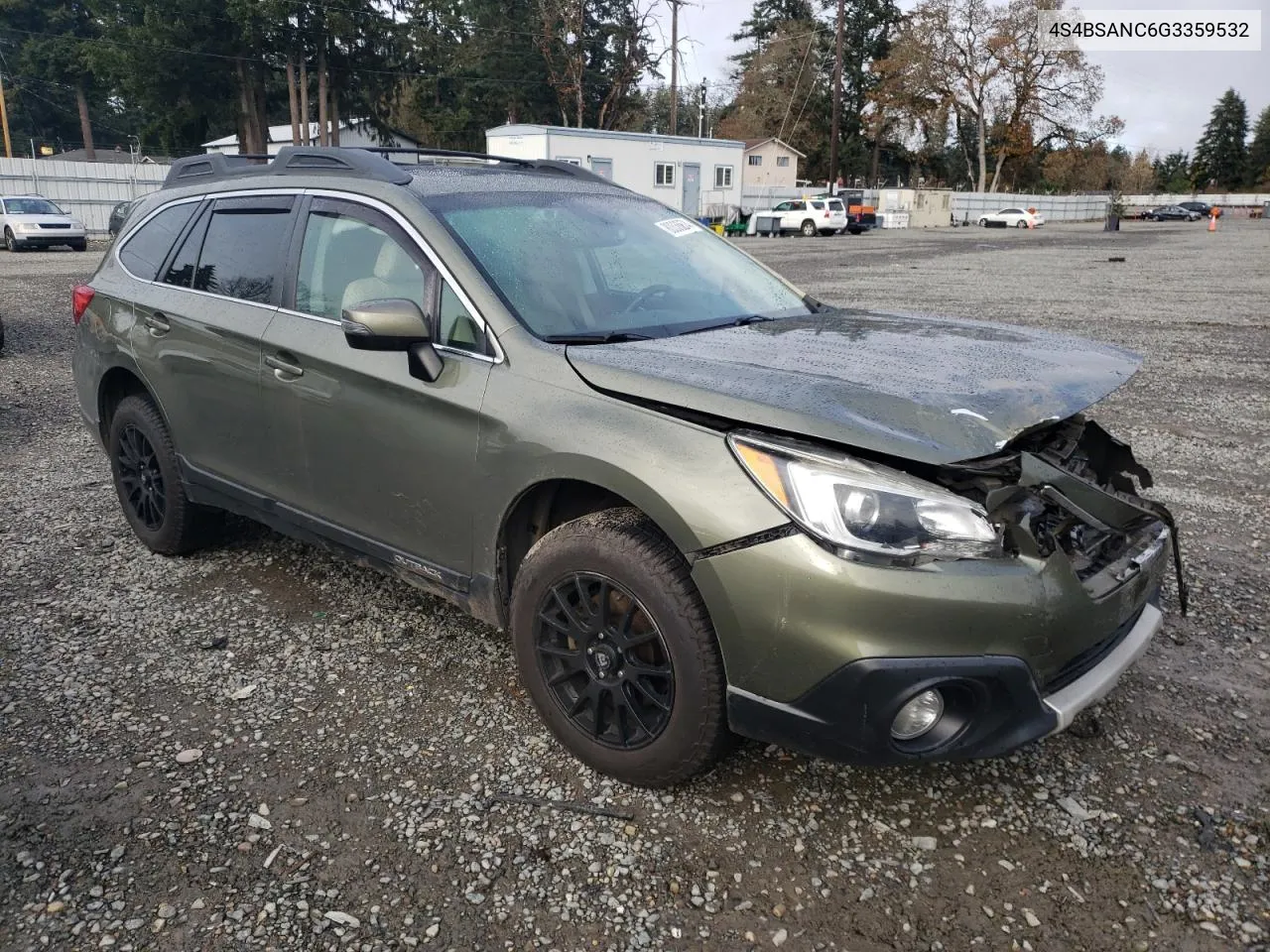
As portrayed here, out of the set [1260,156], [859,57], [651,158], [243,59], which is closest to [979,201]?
[859,57]

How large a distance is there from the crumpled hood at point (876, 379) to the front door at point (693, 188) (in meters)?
42.3

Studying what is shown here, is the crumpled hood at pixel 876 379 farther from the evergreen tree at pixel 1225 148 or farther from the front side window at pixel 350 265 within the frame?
the evergreen tree at pixel 1225 148

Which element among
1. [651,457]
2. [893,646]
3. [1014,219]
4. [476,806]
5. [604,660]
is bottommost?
[476,806]

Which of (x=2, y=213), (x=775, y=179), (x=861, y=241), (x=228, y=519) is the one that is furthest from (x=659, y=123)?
(x=228, y=519)

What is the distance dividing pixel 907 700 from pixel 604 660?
0.87 m

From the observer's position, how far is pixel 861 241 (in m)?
36.3

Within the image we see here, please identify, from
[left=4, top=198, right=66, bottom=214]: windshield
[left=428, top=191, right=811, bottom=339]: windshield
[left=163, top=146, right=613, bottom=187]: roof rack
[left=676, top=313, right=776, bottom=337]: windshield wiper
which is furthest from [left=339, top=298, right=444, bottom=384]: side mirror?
[left=4, top=198, right=66, bottom=214]: windshield

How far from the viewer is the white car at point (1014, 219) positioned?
56631 mm

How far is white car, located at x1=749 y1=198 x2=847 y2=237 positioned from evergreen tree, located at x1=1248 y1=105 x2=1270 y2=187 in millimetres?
81584

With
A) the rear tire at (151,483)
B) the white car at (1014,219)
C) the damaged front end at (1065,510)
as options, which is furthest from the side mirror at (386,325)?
the white car at (1014,219)

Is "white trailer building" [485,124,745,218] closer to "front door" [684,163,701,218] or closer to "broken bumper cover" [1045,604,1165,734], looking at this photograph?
"front door" [684,163,701,218]

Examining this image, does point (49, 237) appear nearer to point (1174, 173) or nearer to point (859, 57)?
point (859, 57)

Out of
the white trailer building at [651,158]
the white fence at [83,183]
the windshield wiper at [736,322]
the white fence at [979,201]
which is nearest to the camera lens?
the windshield wiper at [736,322]

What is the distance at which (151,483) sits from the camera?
4547 millimetres
